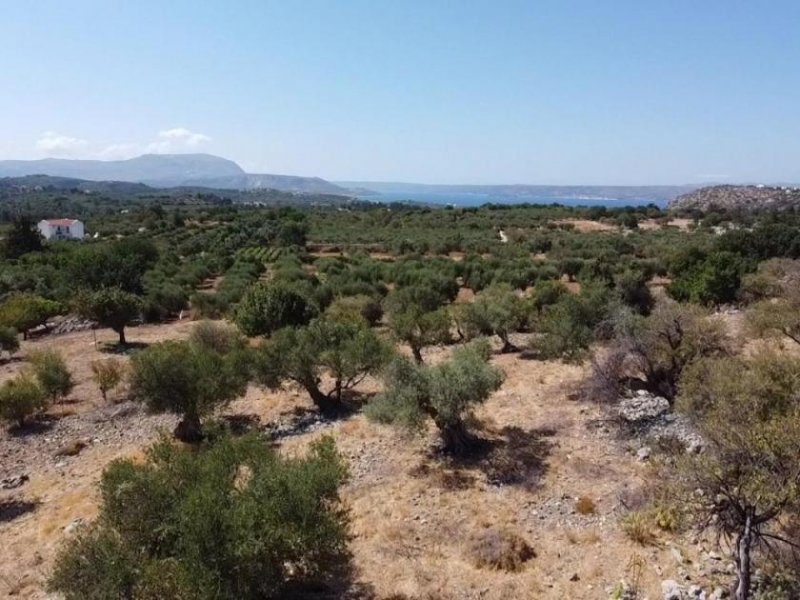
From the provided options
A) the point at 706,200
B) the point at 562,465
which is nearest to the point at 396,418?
the point at 562,465

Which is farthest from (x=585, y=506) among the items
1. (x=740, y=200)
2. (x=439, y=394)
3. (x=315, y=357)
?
(x=740, y=200)

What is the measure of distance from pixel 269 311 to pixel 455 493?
16.7 m

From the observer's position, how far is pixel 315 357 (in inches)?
806

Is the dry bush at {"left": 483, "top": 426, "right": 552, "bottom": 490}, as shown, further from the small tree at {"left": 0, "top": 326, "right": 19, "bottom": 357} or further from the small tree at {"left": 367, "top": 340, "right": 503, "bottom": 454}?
the small tree at {"left": 0, "top": 326, "right": 19, "bottom": 357}

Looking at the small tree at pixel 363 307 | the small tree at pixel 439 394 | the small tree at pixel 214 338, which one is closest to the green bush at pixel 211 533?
the small tree at pixel 439 394

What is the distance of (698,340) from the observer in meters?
17.5

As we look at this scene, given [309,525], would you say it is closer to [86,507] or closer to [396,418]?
[396,418]

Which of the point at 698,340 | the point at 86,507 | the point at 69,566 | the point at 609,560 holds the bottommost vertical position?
the point at 86,507

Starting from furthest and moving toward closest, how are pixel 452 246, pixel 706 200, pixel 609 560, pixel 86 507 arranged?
1. pixel 706 200
2. pixel 452 246
3. pixel 86 507
4. pixel 609 560

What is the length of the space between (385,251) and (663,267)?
31.4 m

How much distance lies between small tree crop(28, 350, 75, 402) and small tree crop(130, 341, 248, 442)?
216 inches

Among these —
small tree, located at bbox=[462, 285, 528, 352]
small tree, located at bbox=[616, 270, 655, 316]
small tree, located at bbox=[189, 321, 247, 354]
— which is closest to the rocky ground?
small tree, located at bbox=[189, 321, 247, 354]

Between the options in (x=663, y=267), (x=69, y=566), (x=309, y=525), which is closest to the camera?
(x=69, y=566)

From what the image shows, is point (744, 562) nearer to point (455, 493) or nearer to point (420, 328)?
point (455, 493)
